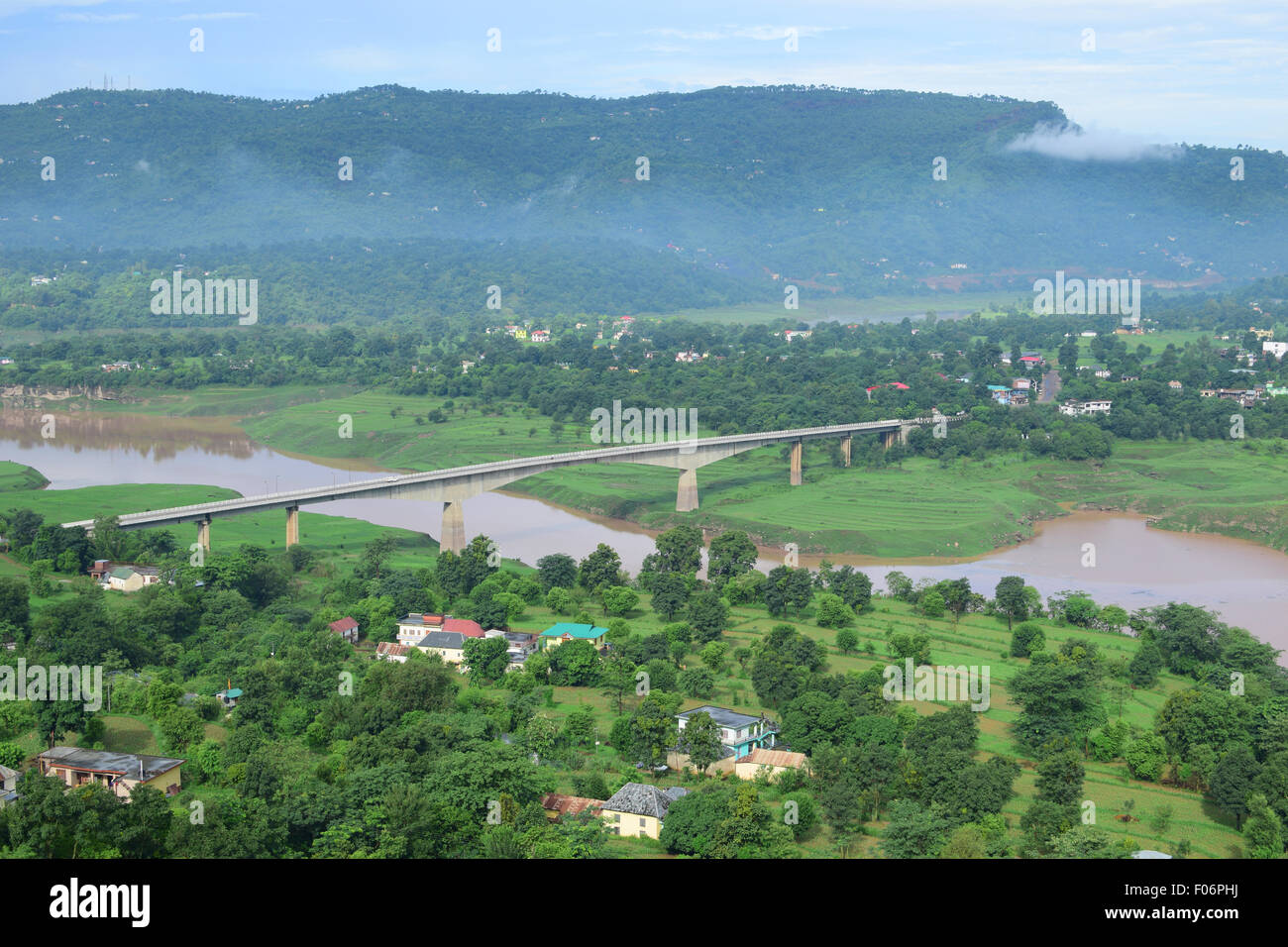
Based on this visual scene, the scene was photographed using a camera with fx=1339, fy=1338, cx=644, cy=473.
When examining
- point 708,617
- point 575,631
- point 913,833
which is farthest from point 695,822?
point 708,617

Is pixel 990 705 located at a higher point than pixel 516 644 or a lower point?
lower

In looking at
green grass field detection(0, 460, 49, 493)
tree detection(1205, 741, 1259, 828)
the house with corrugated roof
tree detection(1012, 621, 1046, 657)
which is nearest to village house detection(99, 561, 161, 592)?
the house with corrugated roof

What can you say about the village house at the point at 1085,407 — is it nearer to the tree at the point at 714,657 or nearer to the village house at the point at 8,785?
the tree at the point at 714,657

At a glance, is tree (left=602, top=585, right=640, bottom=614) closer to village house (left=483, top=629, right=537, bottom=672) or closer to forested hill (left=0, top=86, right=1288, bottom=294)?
village house (left=483, top=629, right=537, bottom=672)

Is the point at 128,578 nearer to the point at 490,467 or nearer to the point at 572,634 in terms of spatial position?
the point at 572,634

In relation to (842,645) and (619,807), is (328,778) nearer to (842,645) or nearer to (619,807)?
(619,807)
